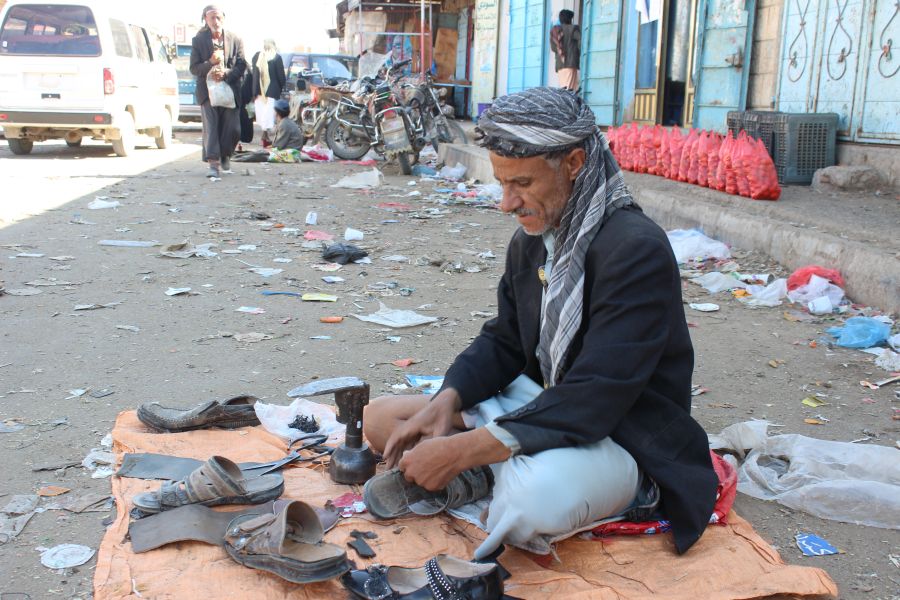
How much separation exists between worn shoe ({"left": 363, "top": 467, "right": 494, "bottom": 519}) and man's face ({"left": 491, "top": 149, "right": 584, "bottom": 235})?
75 centimetres

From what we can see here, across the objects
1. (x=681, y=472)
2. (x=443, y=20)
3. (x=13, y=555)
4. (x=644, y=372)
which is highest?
(x=443, y=20)

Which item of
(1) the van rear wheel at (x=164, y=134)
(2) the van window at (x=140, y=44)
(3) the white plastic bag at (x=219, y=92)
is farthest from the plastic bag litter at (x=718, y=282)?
(1) the van rear wheel at (x=164, y=134)

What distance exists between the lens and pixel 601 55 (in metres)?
11.7

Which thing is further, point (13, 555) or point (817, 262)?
point (817, 262)

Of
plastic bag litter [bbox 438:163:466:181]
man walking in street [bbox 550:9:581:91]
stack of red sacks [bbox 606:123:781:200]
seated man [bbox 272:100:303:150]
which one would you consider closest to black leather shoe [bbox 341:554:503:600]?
stack of red sacks [bbox 606:123:781:200]

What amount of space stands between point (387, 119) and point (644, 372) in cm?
956

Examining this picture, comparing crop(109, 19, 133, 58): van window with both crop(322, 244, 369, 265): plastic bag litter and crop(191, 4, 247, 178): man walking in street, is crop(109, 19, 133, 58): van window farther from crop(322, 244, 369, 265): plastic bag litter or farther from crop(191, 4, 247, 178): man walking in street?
crop(322, 244, 369, 265): plastic bag litter

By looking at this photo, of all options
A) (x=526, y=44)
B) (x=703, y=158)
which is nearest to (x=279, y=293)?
(x=703, y=158)

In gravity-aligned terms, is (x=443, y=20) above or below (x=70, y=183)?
above

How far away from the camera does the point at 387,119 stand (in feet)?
36.4

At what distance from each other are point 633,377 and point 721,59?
25.6ft

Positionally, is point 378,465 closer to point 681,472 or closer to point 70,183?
point 681,472

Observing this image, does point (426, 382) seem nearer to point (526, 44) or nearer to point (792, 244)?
point (792, 244)

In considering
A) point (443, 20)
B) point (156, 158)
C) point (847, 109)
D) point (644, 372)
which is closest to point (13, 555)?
point (644, 372)
